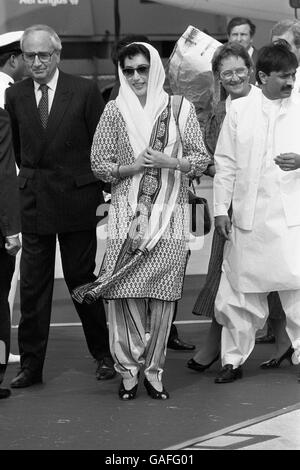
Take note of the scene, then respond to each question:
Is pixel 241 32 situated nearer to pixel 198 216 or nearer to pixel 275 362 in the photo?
pixel 198 216

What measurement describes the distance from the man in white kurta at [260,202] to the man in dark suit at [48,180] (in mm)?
780

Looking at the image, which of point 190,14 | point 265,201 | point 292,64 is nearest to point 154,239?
point 265,201

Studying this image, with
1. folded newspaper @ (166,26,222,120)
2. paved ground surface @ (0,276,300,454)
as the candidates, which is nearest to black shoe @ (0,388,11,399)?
paved ground surface @ (0,276,300,454)

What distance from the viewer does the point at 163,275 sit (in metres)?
7.91

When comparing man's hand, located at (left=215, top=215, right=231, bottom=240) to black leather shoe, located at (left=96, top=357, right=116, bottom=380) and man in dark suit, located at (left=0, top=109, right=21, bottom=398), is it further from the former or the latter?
man in dark suit, located at (left=0, top=109, right=21, bottom=398)

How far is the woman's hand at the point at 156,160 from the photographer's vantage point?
7785mm

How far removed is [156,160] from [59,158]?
0.80m

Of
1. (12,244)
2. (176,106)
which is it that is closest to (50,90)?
(176,106)

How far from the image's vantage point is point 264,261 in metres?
8.21

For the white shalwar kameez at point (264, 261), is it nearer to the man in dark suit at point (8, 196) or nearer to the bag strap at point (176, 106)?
the bag strap at point (176, 106)

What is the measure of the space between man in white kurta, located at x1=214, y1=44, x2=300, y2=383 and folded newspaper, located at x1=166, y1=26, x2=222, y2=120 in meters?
1.56

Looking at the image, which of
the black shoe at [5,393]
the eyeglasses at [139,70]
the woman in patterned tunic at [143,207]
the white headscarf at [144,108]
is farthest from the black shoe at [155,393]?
the eyeglasses at [139,70]

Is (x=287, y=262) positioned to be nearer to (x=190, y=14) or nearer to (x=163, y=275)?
(x=163, y=275)
